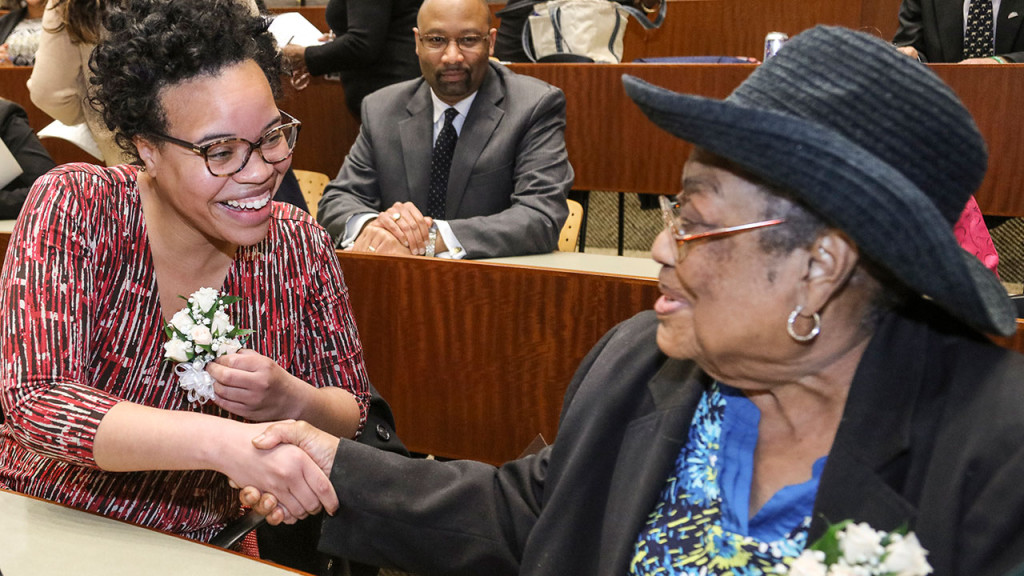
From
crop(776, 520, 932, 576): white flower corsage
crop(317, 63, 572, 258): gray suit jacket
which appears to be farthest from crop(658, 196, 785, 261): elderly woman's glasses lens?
crop(317, 63, 572, 258): gray suit jacket

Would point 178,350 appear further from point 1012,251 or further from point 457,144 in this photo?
point 1012,251

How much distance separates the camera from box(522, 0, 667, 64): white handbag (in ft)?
15.5

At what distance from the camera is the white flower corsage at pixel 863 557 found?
891 millimetres

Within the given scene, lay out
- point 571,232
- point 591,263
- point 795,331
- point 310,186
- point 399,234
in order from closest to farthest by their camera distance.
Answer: point 795,331 → point 591,263 → point 399,234 → point 571,232 → point 310,186

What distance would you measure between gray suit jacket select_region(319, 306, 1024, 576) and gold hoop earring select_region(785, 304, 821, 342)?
0.29 feet

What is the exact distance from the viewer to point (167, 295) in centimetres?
189

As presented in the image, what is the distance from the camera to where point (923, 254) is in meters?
1.02

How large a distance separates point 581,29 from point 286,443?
3.66 meters

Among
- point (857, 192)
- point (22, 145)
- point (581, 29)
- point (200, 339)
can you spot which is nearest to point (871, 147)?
point (857, 192)

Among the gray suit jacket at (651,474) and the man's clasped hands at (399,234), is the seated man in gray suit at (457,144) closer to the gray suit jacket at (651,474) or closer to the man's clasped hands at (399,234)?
the man's clasped hands at (399,234)

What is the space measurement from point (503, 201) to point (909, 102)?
9.13 ft

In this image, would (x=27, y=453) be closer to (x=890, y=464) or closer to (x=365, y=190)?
(x=890, y=464)

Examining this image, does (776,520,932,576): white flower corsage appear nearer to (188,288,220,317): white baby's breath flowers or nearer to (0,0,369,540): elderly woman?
(0,0,369,540): elderly woman

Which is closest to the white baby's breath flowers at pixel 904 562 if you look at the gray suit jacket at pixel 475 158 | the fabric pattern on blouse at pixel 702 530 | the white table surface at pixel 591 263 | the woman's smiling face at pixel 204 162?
the fabric pattern on blouse at pixel 702 530
